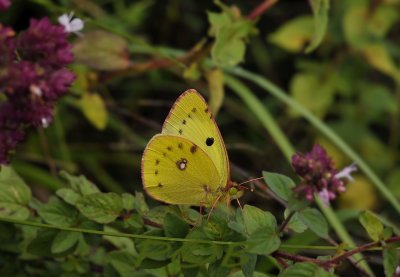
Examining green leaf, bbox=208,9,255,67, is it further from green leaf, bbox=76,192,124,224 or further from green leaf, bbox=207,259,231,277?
green leaf, bbox=207,259,231,277

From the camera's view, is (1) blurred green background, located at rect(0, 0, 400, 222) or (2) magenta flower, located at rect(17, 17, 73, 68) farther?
(1) blurred green background, located at rect(0, 0, 400, 222)

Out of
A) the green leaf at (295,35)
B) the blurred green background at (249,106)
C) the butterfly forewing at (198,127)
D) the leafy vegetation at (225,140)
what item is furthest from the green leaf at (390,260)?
the green leaf at (295,35)

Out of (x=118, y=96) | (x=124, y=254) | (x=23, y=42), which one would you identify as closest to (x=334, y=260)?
(x=124, y=254)

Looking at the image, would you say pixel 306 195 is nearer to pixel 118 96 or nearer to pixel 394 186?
pixel 394 186

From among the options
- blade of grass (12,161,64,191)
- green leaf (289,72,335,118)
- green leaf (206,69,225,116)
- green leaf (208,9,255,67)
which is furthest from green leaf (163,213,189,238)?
green leaf (289,72,335,118)

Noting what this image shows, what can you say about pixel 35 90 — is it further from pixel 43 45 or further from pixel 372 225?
pixel 372 225

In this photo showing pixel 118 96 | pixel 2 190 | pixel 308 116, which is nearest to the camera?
pixel 2 190
